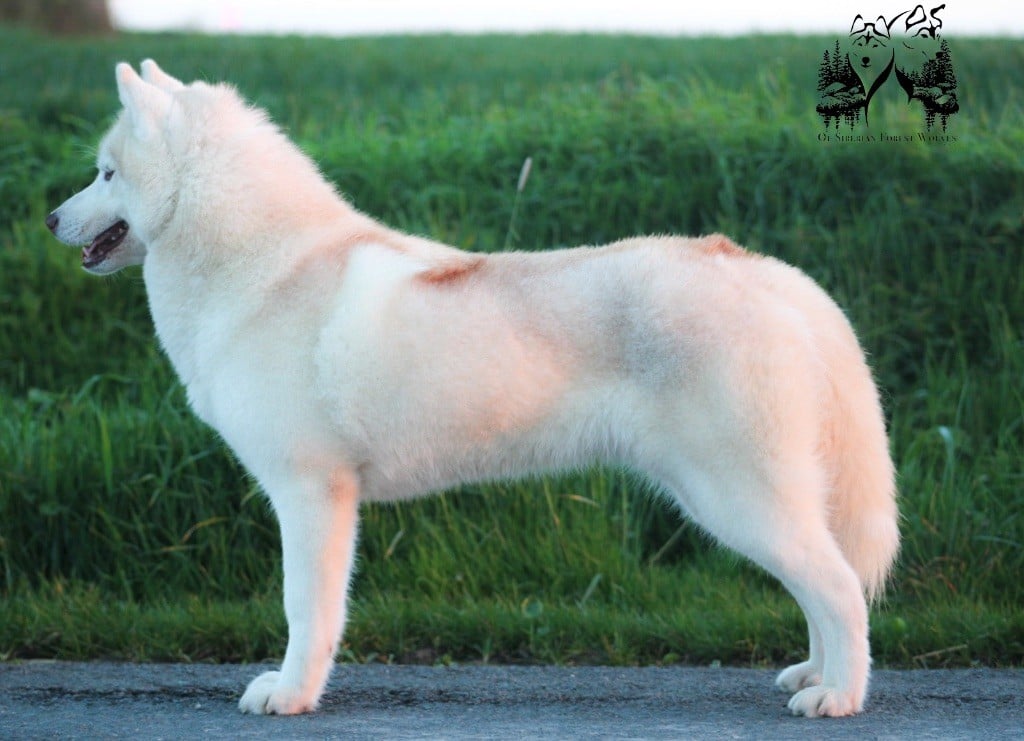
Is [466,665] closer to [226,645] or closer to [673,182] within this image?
[226,645]

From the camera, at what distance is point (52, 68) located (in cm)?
1270

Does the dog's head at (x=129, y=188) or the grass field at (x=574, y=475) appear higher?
the dog's head at (x=129, y=188)

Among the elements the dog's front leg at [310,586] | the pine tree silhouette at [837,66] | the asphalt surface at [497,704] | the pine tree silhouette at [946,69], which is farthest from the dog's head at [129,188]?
the pine tree silhouette at [946,69]

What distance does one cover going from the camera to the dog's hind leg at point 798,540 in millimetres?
3594

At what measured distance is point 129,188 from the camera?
13.6ft

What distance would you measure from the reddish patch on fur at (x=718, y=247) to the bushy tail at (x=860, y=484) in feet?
1.62

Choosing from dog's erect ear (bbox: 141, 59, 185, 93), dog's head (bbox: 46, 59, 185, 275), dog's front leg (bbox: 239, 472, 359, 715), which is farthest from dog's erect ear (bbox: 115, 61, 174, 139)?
dog's front leg (bbox: 239, 472, 359, 715)

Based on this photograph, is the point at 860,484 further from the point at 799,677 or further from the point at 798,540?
the point at 799,677

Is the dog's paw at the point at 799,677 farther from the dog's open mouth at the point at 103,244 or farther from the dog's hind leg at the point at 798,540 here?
the dog's open mouth at the point at 103,244

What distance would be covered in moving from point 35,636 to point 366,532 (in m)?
1.46

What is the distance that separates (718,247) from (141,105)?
192 cm

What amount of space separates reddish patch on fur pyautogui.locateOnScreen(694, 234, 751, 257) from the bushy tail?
49 centimetres

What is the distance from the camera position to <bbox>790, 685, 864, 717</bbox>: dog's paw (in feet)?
12.1

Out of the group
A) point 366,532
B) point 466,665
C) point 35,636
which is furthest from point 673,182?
point 35,636
